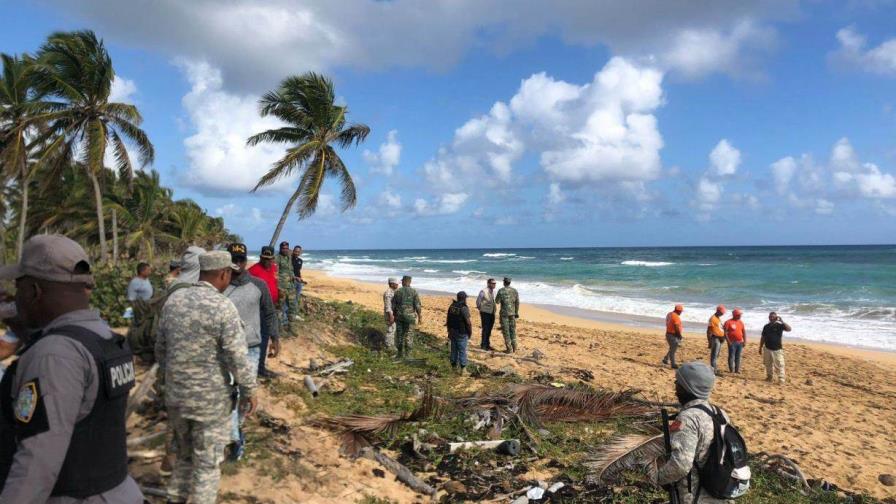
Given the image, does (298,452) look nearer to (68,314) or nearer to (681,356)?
(68,314)

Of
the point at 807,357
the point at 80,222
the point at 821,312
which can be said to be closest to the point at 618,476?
the point at 807,357

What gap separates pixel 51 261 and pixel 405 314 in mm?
8523

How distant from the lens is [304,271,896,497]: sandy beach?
760 centimetres

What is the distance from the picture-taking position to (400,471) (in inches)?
212

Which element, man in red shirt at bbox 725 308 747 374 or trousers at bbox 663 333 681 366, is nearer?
man in red shirt at bbox 725 308 747 374

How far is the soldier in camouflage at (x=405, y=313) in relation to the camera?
10305mm

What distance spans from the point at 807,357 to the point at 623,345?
203 inches

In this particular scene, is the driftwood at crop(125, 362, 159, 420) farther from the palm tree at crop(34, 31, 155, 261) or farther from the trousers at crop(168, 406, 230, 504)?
the palm tree at crop(34, 31, 155, 261)

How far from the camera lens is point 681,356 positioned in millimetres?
14781

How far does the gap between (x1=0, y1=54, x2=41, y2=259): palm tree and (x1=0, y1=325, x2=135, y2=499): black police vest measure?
16262 millimetres

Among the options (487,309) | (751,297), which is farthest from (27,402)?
(751,297)

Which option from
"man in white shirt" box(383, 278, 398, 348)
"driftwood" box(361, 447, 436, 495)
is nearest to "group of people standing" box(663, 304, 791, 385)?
"man in white shirt" box(383, 278, 398, 348)

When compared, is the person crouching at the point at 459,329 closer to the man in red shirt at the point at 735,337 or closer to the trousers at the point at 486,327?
the trousers at the point at 486,327

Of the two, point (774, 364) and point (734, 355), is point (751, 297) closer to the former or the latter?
point (734, 355)
